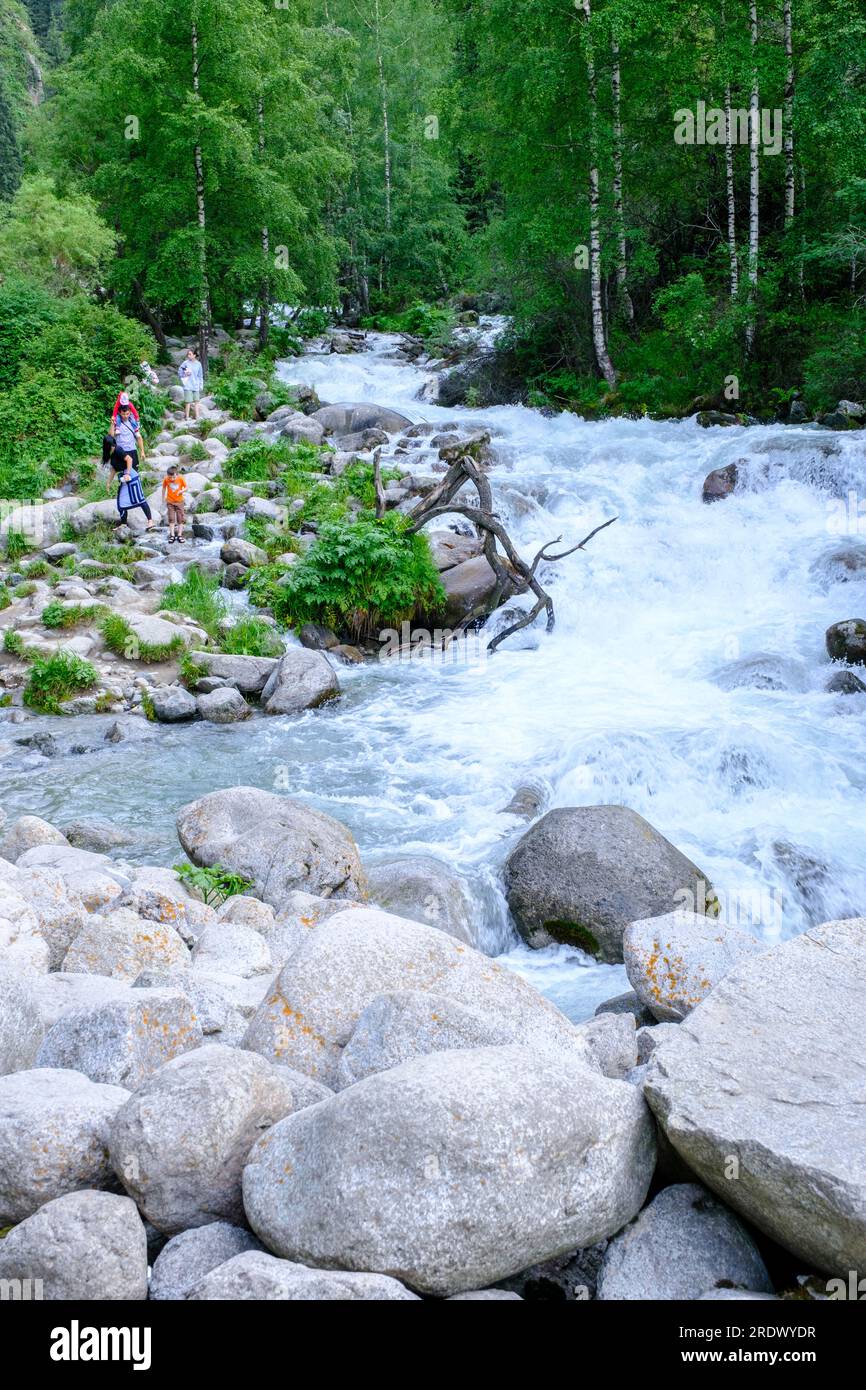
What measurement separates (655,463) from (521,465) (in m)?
2.55

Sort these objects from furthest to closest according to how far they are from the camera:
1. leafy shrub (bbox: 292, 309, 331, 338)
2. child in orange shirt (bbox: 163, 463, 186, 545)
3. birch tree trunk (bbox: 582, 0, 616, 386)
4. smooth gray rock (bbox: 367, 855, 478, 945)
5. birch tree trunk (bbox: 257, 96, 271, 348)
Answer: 1. leafy shrub (bbox: 292, 309, 331, 338)
2. birch tree trunk (bbox: 257, 96, 271, 348)
3. birch tree trunk (bbox: 582, 0, 616, 386)
4. child in orange shirt (bbox: 163, 463, 186, 545)
5. smooth gray rock (bbox: 367, 855, 478, 945)

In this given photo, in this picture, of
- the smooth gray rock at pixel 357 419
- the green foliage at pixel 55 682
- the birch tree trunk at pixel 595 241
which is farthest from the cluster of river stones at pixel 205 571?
the birch tree trunk at pixel 595 241

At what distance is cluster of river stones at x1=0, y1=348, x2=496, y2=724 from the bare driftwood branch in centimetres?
44

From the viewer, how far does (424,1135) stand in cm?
275

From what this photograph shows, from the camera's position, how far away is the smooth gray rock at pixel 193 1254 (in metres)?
2.78

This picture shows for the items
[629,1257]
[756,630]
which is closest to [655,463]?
[756,630]

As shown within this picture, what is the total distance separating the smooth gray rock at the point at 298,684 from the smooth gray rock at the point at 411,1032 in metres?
8.21

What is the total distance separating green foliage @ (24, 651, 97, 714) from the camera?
1166 cm

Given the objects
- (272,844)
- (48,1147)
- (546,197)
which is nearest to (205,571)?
(272,844)

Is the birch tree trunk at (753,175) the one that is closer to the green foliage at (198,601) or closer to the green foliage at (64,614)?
the green foliage at (198,601)

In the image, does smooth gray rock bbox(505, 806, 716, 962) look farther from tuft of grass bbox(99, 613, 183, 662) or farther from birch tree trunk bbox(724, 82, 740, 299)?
birch tree trunk bbox(724, 82, 740, 299)

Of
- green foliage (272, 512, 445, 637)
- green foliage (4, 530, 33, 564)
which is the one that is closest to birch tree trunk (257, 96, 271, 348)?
green foliage (4, 530, 33, 564)

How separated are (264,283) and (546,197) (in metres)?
8.84

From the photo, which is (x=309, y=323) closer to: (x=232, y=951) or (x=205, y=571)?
(x=205, y=571)
